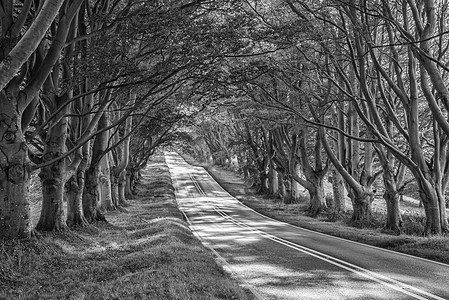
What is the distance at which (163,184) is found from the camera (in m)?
51.9

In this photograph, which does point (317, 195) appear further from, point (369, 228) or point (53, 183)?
point (53, 183)

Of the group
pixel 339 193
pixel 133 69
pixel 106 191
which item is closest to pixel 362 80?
pixel 133 69

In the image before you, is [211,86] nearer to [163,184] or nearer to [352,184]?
[352,184]

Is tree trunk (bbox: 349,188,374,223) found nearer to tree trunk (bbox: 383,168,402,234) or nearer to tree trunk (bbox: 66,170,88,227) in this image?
tree trunk (bbox: 383,168,402,234)

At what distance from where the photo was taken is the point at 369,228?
1983cm

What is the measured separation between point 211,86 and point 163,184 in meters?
39.4

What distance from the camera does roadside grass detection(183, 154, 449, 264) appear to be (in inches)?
474

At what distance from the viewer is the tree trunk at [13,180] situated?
8.75 metres

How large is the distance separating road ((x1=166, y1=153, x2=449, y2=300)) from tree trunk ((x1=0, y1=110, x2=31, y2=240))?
517cm

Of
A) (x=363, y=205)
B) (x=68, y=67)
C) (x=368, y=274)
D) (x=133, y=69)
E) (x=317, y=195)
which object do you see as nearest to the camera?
(x=368, y=274)

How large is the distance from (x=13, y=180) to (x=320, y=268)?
764 centimetres

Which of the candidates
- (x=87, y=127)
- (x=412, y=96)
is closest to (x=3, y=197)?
(x=87, y=127)

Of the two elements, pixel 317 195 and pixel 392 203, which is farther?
pixel 317 195

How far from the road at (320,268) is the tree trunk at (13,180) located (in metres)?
5.17
